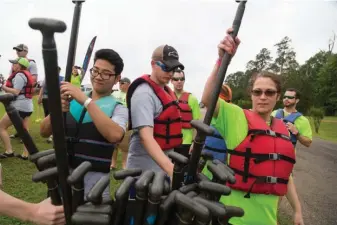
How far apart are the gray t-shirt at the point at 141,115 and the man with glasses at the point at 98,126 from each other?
0.12m

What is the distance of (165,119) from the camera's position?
334cm

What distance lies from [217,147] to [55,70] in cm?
360

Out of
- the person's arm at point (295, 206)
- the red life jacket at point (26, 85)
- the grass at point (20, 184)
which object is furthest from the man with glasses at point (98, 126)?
the red life jacket at point (26, 85)

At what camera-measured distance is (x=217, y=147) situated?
441 centimetres

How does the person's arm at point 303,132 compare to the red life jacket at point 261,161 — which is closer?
the red life jacket at point 261,161

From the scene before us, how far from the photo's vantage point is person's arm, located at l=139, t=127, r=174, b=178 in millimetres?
2205

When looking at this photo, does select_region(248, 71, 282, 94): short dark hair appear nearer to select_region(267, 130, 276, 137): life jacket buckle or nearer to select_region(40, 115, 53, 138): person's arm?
select_region(267, 130, 276, 137): life jacket buckle

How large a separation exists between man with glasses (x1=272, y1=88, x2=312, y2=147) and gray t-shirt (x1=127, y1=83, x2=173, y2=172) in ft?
11.6

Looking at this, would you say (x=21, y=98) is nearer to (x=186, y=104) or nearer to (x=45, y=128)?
(x=186, y=104)

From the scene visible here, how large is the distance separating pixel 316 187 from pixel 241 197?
8.09m

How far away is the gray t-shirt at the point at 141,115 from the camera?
277cm

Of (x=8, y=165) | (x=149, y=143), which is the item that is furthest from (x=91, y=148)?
(x=8, y=165)

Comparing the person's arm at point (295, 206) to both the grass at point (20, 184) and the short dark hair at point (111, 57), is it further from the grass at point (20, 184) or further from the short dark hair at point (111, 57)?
the grass at point (20, 184)

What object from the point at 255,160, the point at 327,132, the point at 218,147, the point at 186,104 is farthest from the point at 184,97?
the point at 327,132
